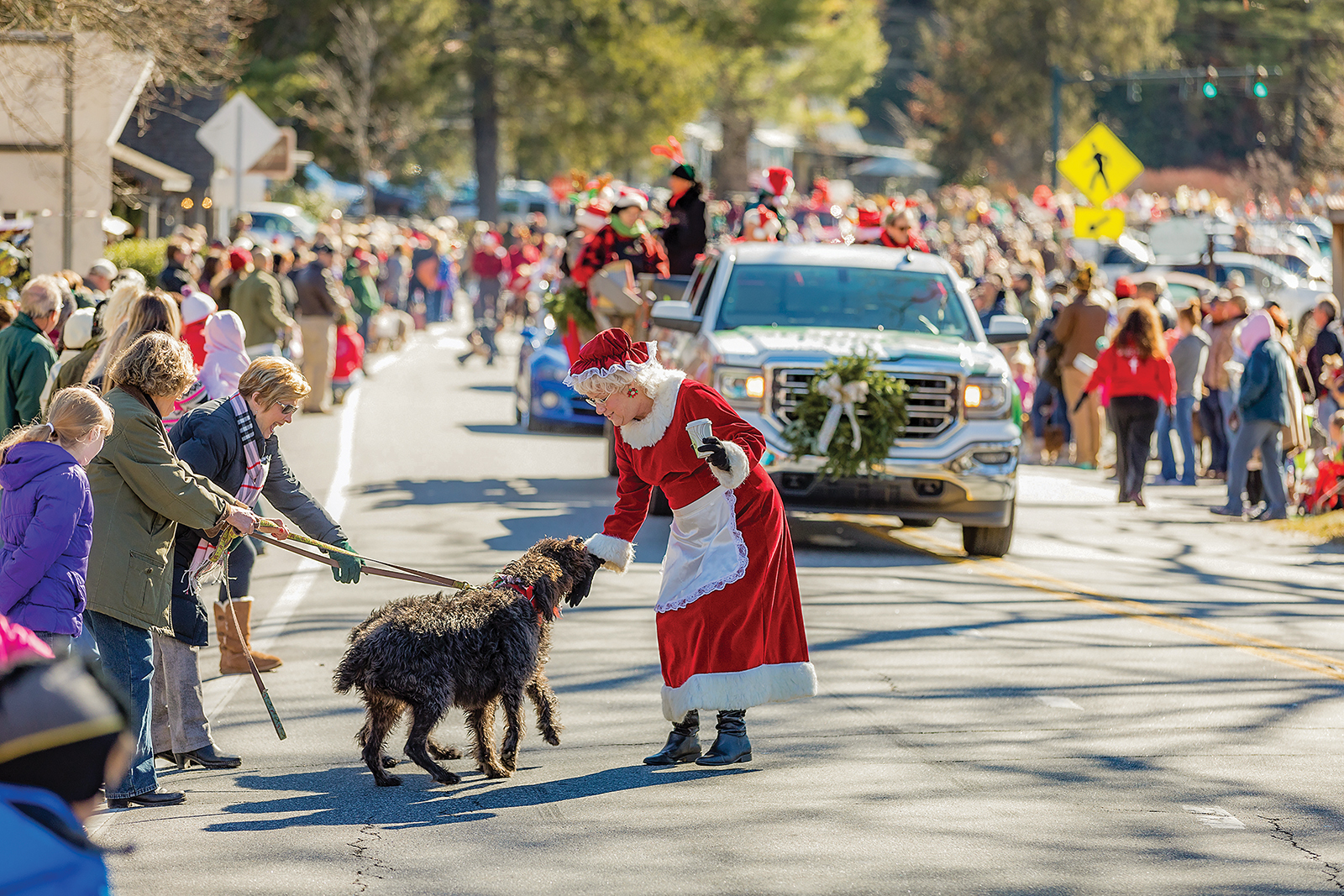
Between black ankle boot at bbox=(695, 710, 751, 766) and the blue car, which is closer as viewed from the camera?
black ankle boot at bbox=(695, 710, 751, 766)

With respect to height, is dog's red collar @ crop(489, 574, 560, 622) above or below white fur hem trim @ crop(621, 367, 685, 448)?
below

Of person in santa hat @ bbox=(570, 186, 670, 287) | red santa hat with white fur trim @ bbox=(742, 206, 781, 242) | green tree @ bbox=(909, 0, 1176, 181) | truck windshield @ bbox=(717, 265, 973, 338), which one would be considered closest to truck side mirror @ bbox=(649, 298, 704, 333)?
truck windshield @ bbox=(717, 265, 973, 338)

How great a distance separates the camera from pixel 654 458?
6.97 meters

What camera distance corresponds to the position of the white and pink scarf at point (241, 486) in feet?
22.6

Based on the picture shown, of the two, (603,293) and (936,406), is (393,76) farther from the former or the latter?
(936,406)

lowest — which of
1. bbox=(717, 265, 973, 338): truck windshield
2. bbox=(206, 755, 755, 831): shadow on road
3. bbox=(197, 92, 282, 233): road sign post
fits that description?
bbox=(206, 755, 755, 831): shadow on road

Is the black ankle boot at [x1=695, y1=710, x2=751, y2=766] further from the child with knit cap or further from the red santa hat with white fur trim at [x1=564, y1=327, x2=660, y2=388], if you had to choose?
the child with knit cap

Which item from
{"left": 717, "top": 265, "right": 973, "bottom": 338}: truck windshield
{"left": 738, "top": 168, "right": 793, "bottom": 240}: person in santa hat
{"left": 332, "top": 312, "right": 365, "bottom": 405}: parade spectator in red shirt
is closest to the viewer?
{"left": 717, "top": 265, "right": 973, "bottom": 338}: truck windshield

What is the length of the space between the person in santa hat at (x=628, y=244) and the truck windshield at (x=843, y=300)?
9.62 feet

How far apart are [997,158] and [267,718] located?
6940 cm

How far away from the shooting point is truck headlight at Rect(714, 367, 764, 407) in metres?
12.3

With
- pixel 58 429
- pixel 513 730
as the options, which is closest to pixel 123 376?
pixel 58 429

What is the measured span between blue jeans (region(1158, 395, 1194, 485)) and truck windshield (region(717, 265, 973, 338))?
5215mm

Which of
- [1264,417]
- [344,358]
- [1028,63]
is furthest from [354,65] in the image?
[1264,417]
